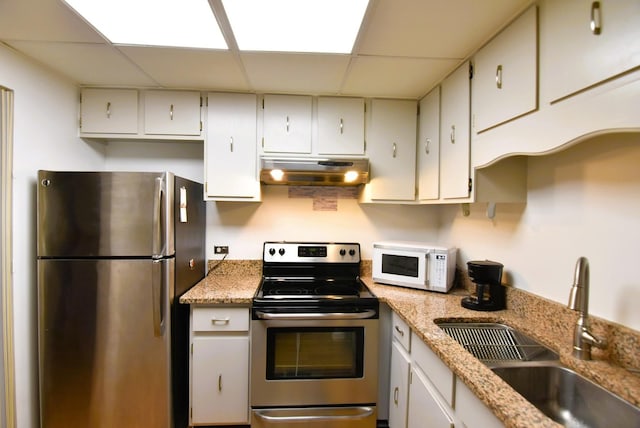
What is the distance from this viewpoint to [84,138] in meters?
2.04

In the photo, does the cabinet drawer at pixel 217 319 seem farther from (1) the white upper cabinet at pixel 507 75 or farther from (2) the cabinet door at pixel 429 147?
(1) the white upper cabinet at pixel 507 75

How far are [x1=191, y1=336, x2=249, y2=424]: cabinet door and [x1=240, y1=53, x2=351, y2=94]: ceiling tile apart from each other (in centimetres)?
169

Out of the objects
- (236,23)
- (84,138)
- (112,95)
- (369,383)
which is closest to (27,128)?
(84,138)

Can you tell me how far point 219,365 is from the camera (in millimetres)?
1775

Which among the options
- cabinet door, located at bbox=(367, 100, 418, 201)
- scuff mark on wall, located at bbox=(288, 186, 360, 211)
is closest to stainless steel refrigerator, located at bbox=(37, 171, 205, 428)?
scuff mark on wall, located at bbox=(288, 186, 360, 211)

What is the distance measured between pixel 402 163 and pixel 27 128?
7.88 ft

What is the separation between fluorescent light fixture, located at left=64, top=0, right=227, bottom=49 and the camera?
1204mm

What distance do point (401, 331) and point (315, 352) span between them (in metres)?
0.57

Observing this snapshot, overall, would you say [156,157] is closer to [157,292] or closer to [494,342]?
[157,292]

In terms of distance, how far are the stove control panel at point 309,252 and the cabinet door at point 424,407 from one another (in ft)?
3.29

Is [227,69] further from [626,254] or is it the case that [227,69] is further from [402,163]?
[626,254]

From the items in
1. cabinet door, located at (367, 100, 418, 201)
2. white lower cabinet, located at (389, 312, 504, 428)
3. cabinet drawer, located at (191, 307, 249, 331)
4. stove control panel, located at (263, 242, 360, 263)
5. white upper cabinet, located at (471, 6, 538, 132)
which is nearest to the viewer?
white lower cabinet, located at (389, 312, 504, 428)

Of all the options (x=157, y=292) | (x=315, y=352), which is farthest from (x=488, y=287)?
(x=157, y=292)

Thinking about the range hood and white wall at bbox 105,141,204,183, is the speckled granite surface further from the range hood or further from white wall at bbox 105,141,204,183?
white wall at bbox 105,141,204,183
